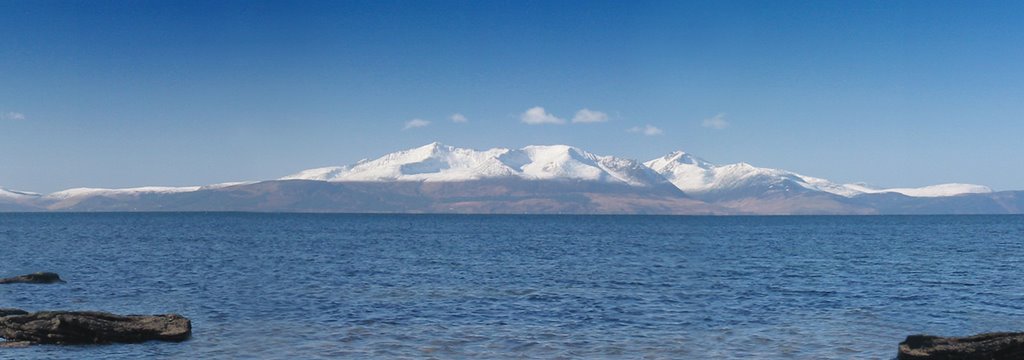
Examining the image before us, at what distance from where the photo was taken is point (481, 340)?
39.7 m

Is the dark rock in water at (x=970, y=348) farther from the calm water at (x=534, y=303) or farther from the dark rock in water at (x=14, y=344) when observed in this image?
the dark rock in water at (x=14, y=344)

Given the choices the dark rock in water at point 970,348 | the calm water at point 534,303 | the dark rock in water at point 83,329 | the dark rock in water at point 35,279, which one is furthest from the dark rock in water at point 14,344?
the dark rock in water at point 970,348

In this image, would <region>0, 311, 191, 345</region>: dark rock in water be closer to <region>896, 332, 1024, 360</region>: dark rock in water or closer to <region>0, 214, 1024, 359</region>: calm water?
<region>0, 214, 1024, 359</region>: calm water

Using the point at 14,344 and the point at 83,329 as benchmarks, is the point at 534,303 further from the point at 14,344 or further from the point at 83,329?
the point at 14,344

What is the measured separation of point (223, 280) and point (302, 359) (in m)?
37.4

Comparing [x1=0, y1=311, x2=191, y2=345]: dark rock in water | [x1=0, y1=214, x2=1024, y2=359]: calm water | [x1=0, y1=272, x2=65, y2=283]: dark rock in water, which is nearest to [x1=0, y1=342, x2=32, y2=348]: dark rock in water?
[x1=0, y1=311, x2=191, y2=345]: dark rock in water

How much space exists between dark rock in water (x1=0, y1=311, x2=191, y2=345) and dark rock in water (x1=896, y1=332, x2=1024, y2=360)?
29912 mm

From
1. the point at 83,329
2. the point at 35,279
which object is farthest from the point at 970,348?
the point at 35,279

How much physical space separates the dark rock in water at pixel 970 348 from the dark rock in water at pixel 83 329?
98.1ft

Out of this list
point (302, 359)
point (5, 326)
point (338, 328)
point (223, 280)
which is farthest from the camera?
point (223, 280)

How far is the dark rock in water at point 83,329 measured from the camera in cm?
3756

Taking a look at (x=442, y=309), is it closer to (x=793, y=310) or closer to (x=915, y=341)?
(x=793, y=310)

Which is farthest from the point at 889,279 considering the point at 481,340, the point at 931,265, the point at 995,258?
the point at 481,340

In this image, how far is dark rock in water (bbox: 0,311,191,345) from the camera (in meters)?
37.6
